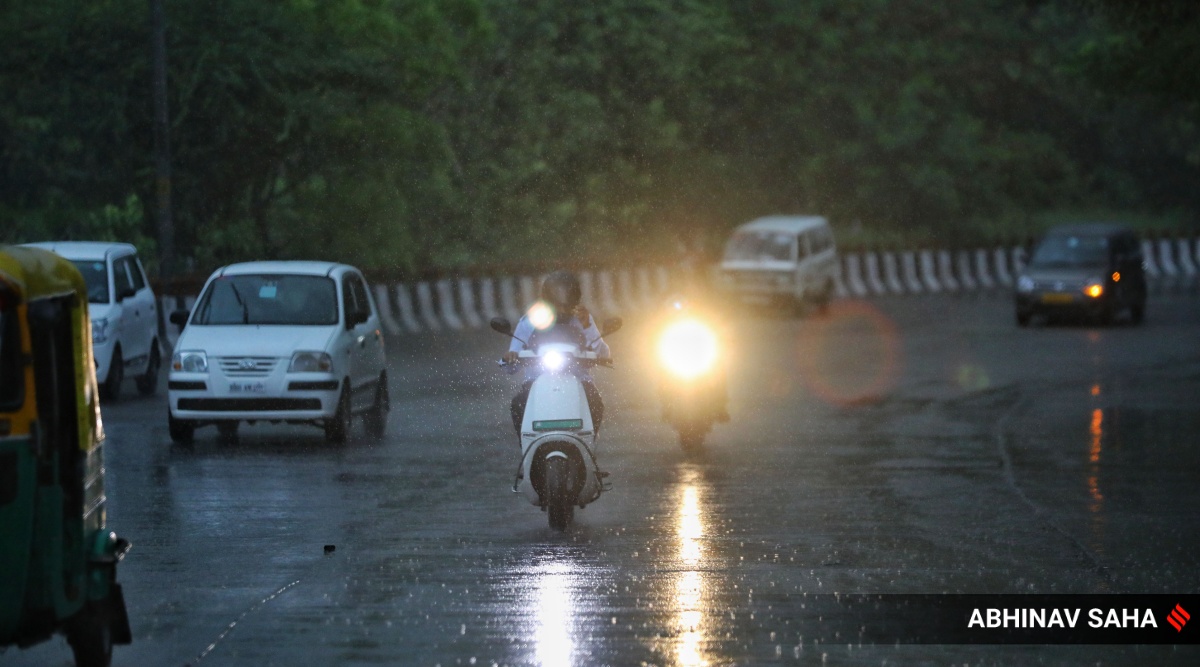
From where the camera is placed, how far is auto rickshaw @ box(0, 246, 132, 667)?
7.25 meters

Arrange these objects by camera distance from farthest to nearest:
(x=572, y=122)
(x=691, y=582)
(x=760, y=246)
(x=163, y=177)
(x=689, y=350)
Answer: (x=572, y=122)
(x=760, y=246)
(x=163, y=177)
(x=689, y=350)
(x=691, y=582)

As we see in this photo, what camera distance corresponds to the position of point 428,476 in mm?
15109

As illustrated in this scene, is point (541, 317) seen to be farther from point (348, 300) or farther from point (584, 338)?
point (348, 300)

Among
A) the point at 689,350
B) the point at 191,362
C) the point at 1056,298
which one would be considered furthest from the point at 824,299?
the point at 191,362

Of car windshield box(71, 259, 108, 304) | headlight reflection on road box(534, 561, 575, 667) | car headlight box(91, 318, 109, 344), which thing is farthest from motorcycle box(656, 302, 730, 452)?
car windshield box(71, 259, 108, 304)

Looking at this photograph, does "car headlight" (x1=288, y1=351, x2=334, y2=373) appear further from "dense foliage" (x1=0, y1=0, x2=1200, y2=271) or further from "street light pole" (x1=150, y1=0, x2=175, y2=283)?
"street light pole" (x1=150, y1=0, x2=175, y2=283)

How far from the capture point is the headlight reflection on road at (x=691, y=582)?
27.8 feet

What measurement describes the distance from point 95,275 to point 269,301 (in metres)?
4.26

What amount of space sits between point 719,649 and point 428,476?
6887mm

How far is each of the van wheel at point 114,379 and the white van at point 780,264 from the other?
18.1m

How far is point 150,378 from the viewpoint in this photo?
22859 millimetres

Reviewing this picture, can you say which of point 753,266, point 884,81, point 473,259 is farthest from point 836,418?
point 884,81

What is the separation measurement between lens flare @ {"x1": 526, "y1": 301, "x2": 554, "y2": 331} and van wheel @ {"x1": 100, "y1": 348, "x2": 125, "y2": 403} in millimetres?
9345

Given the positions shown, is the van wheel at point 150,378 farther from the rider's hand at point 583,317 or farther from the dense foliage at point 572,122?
the dense foliage at point 572,122
